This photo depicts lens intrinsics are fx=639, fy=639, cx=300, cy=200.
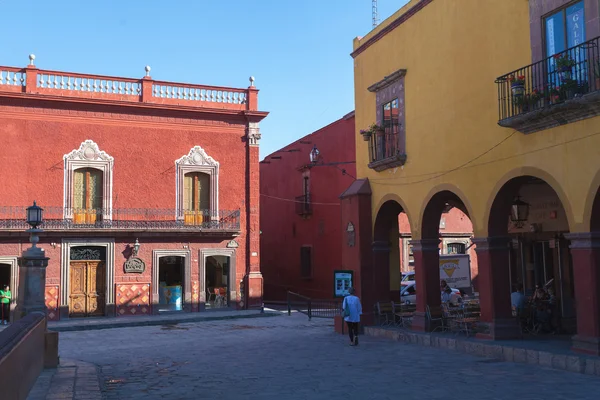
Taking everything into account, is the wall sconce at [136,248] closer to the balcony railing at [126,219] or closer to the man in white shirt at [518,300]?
the balcony railing at [126,219]

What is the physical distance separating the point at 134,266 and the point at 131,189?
3070mm

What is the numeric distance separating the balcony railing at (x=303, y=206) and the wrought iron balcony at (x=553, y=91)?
19509 millimetres

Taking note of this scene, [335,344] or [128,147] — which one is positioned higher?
[128,147]

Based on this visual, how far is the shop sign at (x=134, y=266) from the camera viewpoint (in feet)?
82.4

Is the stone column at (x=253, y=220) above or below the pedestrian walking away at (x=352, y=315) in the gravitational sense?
above

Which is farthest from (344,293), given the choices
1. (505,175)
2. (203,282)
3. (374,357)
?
(203,282)

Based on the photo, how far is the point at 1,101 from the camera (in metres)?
23.7

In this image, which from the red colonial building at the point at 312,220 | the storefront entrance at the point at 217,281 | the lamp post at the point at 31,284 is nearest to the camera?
the lamp post at the point at 31,284

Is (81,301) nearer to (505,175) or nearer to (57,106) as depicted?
(57,106)

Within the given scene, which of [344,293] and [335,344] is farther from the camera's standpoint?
[344,293]

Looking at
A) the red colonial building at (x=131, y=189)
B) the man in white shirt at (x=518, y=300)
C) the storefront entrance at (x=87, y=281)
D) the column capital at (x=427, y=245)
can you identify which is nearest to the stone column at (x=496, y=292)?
the man in white shirt at (x=518, y=300)

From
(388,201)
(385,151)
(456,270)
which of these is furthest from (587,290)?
(456,270)

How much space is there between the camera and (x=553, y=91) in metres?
10.9

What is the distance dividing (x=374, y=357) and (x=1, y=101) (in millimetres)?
17896
